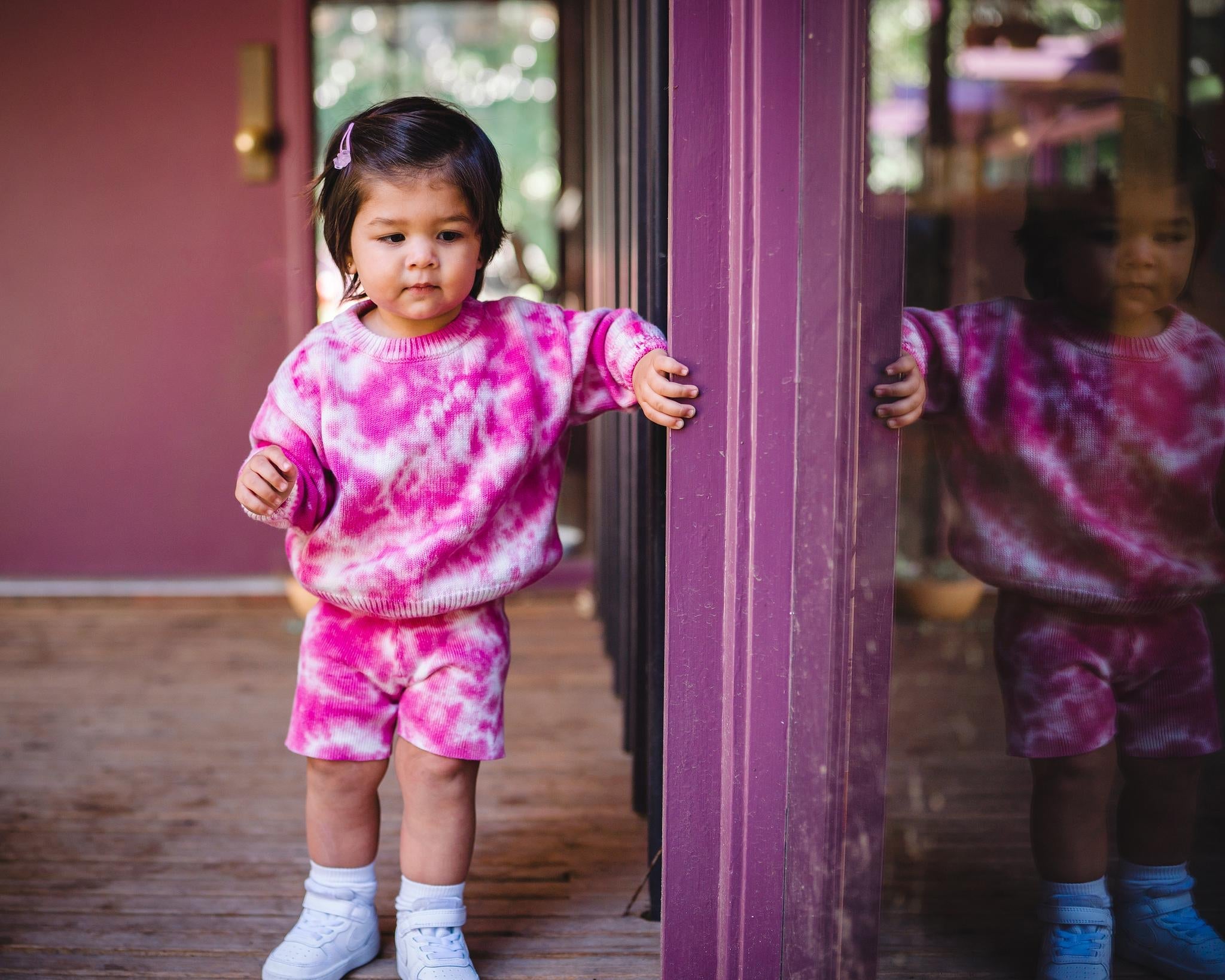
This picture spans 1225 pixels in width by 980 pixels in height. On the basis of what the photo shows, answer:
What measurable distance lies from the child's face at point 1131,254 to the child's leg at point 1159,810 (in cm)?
39

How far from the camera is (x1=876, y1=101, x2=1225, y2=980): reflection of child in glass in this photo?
33.3 inches

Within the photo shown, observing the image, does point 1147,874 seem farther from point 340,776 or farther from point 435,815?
point 340,776

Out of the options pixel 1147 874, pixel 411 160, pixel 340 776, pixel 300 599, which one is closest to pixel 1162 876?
pixel 1147 874

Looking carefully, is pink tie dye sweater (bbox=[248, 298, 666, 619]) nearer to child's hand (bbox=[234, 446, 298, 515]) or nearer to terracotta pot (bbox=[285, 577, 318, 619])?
child's hand (bbox=[234, 446, 298, 515])

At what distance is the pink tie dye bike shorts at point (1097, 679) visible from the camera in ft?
3.08

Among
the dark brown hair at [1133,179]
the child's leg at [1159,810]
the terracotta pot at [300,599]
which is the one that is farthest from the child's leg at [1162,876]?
the terracotta pot at [300,599]

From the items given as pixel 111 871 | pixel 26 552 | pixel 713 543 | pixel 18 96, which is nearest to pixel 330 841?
pixel 111 871

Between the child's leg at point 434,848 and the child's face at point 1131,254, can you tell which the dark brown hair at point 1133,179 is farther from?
the child's leg at point 434,848

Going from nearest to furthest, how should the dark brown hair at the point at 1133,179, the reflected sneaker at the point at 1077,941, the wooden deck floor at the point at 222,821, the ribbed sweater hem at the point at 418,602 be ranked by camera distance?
the dark brown hair at the point at 1133,179 < the reflected sneaker at the point at 1077,941 < the ribbed sweater hem at the point at 418,602 < the wooden deck floor at the point at 222,821

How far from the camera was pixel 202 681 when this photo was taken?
2234 millimetres

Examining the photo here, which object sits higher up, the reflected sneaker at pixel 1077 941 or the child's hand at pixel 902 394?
the child's hand at pixel 902 394

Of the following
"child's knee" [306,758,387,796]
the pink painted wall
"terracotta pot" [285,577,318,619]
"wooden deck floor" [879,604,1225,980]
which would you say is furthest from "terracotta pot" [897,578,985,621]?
the pink painted wall

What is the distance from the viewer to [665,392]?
3.14 ft

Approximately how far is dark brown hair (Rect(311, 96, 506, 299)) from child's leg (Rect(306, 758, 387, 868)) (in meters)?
0.57
